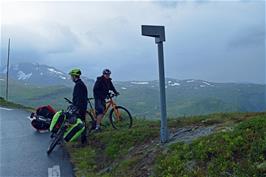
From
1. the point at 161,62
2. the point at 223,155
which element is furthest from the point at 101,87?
the point at 223,155

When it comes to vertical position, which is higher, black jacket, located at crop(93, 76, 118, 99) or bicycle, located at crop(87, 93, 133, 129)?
black jacket, located at crop(93, 76, 118, 99)

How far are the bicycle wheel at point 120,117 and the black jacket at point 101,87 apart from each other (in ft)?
2.20

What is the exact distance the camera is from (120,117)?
12.4 m

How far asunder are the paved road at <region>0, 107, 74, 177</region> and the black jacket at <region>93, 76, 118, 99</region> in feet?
6.63

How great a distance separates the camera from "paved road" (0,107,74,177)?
8.06 meters

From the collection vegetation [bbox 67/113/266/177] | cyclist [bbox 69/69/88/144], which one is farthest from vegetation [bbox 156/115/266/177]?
cyclist [bbox 69/69/88/144]

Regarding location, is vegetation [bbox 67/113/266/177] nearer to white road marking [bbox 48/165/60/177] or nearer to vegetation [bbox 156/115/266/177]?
vegetation [bbox 156/115/266/177]

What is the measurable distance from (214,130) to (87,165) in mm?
2897

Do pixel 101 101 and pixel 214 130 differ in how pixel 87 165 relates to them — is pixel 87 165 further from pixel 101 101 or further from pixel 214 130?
pixel 101 101

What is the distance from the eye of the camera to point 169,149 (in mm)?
7609

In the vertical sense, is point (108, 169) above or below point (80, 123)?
below

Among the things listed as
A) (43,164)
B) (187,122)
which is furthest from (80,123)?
(187,122)

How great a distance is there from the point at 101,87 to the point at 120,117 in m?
1.28

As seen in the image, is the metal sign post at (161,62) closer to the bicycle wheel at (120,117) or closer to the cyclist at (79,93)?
the cyclist at (79,93)
